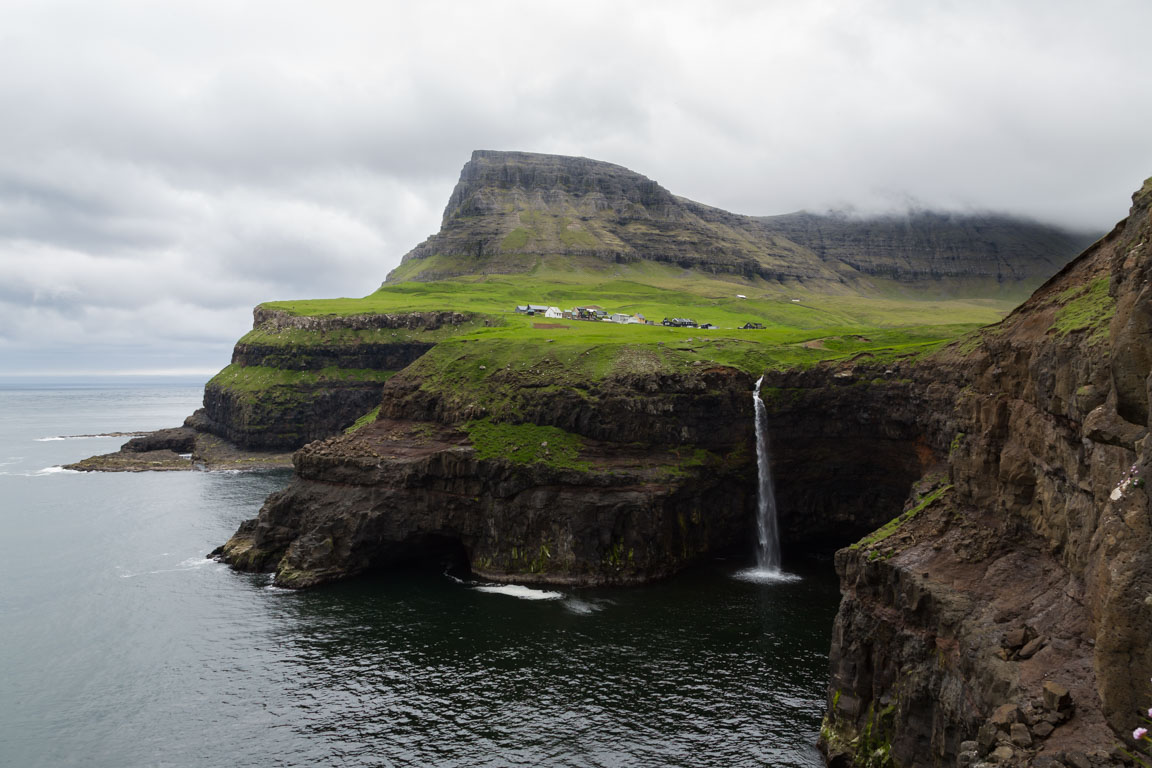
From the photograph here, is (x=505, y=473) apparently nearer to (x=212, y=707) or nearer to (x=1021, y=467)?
(x=212, y=707)

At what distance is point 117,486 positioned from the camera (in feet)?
399

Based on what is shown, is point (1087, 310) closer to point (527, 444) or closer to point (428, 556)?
point (527, 444)

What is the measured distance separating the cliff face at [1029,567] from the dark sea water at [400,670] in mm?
8439

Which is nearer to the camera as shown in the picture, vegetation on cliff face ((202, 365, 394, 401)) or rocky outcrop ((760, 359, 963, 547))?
rocky outcrop ((760, 359, 963, 547))

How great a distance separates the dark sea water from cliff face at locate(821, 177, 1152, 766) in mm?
8439

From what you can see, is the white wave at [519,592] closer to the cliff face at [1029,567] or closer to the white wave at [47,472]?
the cliff face at [1029,567]

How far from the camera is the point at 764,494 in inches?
3007

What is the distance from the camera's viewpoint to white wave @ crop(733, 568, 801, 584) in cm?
6688

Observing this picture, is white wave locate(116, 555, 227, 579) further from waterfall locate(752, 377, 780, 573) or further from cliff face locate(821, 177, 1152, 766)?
cliff face locate(821, 177, 1152, 766)

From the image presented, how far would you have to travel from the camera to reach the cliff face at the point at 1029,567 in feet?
61.6

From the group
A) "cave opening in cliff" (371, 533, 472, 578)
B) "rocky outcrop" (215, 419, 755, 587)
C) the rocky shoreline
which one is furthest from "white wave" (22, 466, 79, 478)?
"cave opening in cliff" (371, 533, 472, 578)

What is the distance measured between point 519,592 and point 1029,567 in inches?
1829

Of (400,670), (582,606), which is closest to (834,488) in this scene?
(582,606)

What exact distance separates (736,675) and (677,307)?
147099mm
